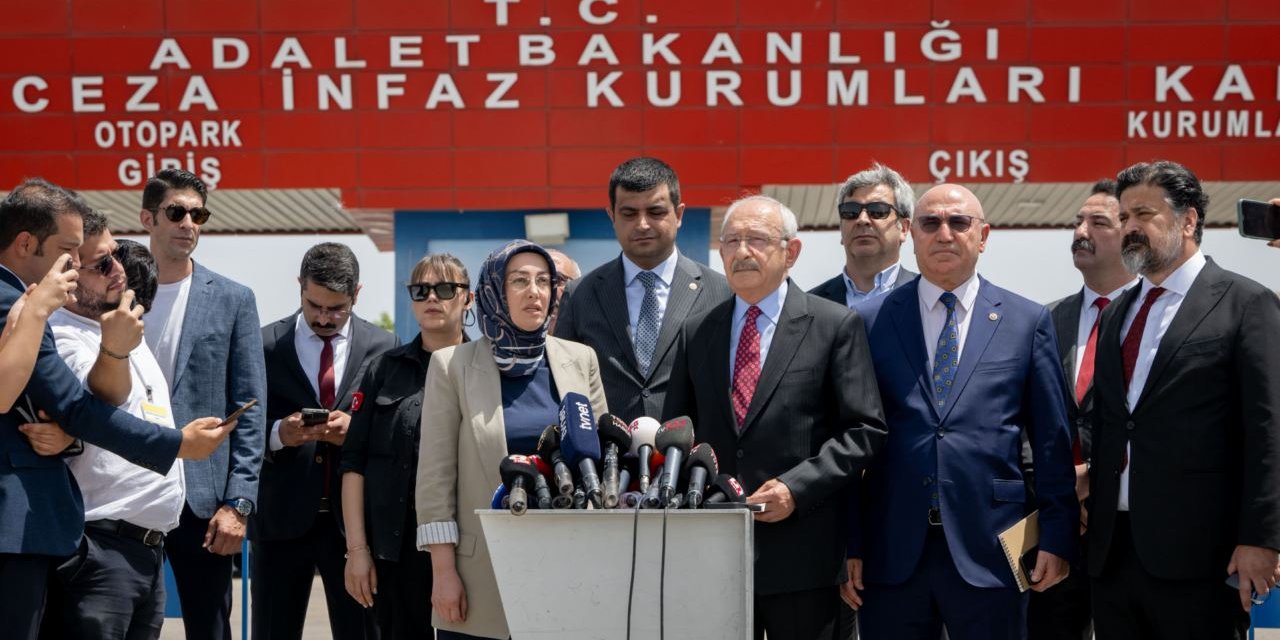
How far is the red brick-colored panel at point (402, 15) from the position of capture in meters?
11.4

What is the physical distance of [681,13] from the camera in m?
11.3

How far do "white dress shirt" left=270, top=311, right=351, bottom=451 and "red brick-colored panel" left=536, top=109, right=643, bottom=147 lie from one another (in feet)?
20.2

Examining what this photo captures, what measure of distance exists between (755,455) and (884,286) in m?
1.48

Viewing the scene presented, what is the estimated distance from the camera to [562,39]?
11344 millimetres

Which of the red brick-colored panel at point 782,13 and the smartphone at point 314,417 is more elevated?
the red brick-colored panel at point 782,13

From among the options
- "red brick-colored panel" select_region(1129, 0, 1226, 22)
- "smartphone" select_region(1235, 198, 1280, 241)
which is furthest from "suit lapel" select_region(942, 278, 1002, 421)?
"red brick-colored panel" select_region(1129, 0, 1226, 22)

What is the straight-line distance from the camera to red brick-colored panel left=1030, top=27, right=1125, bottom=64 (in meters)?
11.2

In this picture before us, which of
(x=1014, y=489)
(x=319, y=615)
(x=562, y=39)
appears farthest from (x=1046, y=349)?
(x=562, y=39)

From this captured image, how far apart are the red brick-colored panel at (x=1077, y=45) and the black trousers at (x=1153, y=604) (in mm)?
8063

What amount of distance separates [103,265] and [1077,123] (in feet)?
29.9

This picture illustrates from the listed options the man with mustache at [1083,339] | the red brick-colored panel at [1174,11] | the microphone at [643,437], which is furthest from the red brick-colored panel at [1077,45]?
the microphone at [643,437]

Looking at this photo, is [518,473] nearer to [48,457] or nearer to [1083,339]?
[48,457]

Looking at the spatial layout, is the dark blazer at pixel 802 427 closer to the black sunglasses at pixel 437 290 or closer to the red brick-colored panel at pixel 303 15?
the black sunglasses at pixel 437 290

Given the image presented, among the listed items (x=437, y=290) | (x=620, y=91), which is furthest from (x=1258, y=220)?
(x=620, y=91)
